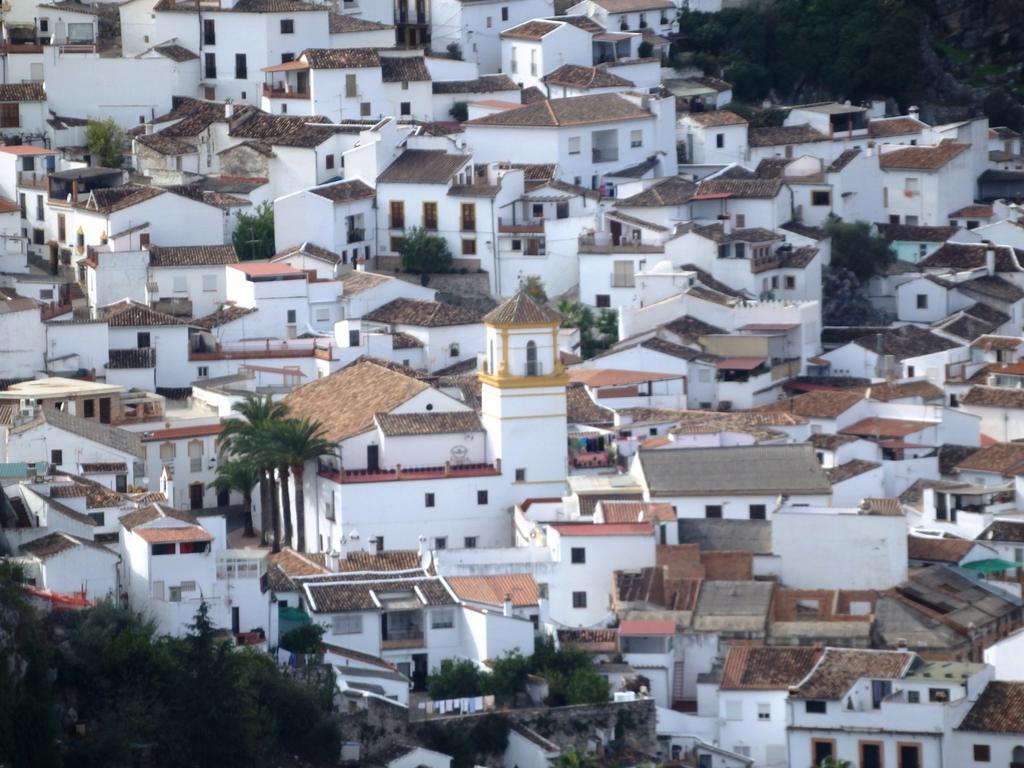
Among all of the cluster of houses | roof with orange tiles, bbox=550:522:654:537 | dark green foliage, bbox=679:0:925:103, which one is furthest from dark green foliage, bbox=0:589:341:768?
dark green foliage, bbox=679:0:925:103

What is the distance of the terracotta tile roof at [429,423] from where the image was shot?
7381 cm

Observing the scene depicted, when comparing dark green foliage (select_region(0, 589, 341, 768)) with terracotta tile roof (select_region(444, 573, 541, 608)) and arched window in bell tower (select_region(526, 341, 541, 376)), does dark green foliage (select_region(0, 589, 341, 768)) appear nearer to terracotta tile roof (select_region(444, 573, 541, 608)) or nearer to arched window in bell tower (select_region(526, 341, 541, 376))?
terracotta tile roof (select_region(444, 573, 541, 608))

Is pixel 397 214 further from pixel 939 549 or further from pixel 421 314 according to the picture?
pixel 939 549

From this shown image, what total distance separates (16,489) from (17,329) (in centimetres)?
1083

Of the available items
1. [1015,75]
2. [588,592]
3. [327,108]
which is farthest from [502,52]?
[588,592]

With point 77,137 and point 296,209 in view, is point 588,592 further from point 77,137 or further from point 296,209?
point 77,137

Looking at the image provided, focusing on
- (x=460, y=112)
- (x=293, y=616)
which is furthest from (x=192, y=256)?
(x=293, y=616)

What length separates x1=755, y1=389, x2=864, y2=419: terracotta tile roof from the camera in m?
79.2

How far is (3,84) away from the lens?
93.7m

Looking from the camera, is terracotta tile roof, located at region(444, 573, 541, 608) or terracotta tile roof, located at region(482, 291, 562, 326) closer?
terracotta tile roof, located at region(444, 573, 541, 608)

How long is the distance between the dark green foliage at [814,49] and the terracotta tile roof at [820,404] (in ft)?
68.1

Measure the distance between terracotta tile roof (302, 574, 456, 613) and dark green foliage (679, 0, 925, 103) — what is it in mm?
34013

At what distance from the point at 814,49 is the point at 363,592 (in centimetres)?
3619

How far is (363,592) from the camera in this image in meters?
68.6
